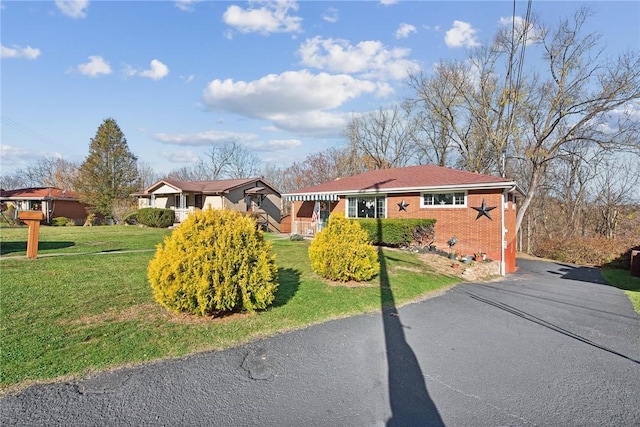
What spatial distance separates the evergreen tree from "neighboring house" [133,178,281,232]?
2.55 metres

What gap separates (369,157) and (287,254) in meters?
27.4

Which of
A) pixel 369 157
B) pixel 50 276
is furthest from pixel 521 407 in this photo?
pixel 369 157

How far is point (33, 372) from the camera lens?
12.1ft

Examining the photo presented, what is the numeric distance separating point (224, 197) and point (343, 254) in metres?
21.6

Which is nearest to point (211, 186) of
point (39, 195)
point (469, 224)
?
point (39, 195)

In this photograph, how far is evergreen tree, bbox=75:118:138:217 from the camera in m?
32.7

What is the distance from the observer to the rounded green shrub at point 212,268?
5.49m

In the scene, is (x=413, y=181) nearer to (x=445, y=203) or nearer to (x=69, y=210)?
(x=445, y=203)

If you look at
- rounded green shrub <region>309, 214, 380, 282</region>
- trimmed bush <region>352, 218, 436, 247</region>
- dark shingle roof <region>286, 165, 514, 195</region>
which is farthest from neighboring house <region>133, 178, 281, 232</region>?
rounded green shrub <region>309, 214, 380, 282</region>

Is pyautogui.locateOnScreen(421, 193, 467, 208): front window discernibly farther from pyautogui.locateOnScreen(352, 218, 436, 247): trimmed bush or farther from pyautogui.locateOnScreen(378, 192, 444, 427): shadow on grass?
pyautogui.locateOnScreen(378, 192, 444, 427): shadow on grass

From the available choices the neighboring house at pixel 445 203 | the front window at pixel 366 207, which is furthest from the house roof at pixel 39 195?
the front window at pixel 366 207

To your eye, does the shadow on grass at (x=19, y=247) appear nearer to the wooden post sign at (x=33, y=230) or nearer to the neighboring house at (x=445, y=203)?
the wooden post sign at (x=33, y=230)

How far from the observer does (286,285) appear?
8492mm

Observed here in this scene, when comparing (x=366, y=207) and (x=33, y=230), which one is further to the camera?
(x=366, y=207)
